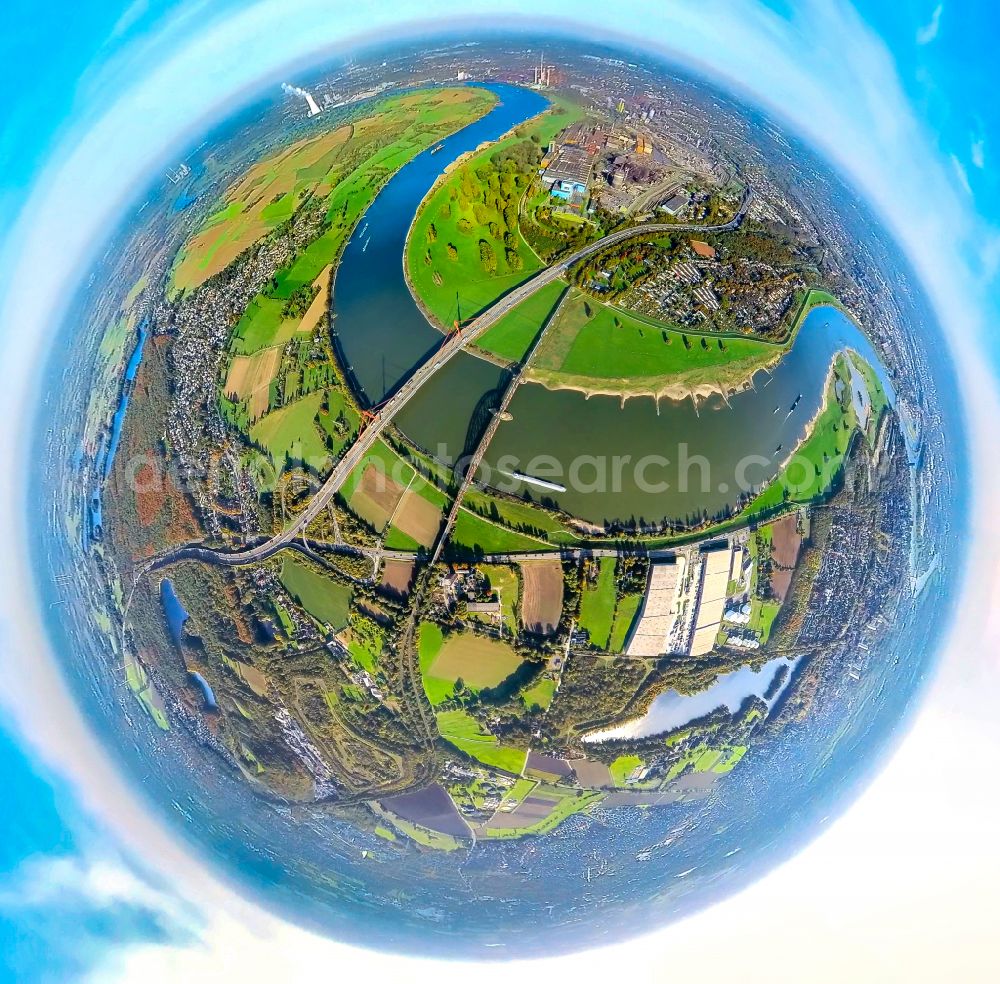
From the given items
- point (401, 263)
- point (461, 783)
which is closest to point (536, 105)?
point (401, 263)

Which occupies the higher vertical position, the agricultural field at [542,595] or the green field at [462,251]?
the green field at [462,251]

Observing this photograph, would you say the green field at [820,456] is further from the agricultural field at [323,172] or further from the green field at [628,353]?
the agricultural field at [323,172]

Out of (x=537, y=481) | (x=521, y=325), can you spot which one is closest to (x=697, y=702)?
(x=537, y=481)

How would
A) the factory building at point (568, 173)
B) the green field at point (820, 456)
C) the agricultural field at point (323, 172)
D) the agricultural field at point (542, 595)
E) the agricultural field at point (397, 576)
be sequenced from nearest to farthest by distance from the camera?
1. the agricultural field at point (542, 595)
2. the agricultural field at point (397, 576)
3. the green field at point (820, 456)
4. the factory building at point (568, 173)
5. the agricultural field at point (323, 172)

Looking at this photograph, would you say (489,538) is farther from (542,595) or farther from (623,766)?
(623,766)

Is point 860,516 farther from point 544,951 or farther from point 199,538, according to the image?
point 199,538

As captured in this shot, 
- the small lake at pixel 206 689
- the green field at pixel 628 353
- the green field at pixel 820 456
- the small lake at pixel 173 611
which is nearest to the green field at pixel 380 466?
the green field at pixel 628 353
